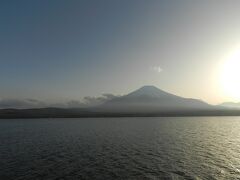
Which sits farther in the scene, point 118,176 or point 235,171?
point 235,171

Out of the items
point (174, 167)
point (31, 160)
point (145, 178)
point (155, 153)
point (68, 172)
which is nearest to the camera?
point (145, 178)

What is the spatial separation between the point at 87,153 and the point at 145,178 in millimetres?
21874

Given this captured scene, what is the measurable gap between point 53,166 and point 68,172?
5.39m

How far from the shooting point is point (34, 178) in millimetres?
31766

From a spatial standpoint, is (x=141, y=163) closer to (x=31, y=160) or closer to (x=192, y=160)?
(x=192, y=160)

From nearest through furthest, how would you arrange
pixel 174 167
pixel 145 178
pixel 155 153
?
1. pixel 145 178
2. pixel 174 167
3. pixel 155 153

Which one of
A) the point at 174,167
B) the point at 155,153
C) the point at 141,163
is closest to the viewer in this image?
the point at 174,167

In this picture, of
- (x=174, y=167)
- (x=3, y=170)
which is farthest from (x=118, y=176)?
(x=3, y=170)

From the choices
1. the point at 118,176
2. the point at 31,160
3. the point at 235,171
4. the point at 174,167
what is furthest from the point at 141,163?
the point at 31,160

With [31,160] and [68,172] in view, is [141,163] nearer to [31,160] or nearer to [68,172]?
[68,172]

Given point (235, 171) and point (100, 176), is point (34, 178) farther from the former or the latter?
point (235, 171)

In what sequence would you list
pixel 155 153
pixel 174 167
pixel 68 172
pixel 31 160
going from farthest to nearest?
pixel 155 153
pixel 31 160
pixel 174 167
pixel 68 172

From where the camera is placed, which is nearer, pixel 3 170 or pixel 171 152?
pixel 3 170

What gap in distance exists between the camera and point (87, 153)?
49.6 meters
